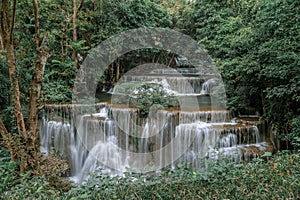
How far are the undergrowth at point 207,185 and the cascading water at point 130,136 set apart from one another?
11.9 ft

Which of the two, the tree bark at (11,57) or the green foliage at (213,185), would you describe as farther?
the tree bark at (11,57)

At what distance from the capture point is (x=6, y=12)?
4.69 m

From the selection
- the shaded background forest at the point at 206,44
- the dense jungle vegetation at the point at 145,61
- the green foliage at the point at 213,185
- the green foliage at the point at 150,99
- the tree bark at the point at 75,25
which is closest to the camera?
the green foliage at the point at 213,185

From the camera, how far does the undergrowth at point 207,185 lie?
7.35 feet

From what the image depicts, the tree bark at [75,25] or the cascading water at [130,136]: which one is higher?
the tree bark at [75,25]

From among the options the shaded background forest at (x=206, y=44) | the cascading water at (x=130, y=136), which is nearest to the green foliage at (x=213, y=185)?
the shaded background forest at (x=206, y=44)

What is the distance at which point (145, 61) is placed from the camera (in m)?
13.2

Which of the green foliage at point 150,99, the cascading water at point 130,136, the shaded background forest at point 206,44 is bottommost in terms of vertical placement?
the cascading water at point 130,136

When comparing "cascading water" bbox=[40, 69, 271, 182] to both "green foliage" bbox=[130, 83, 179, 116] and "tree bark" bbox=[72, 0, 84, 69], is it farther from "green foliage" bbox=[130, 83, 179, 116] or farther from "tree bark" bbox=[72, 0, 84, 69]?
"tree bark" bbox=[72, 0, 84, 69]

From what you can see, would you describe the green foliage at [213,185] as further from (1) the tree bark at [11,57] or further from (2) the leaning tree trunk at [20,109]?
(1) the tree bark at [11,57]

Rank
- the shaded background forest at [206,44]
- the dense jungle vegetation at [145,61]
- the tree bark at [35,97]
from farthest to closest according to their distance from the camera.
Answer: the shaded background forest at [206,44]
the tree bark at [35,97]
the dense jungle vegetation at [145,61]

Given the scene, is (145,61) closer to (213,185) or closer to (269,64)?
(269,64)

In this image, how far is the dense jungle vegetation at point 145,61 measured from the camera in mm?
2535

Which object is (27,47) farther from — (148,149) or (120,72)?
(148,149)
